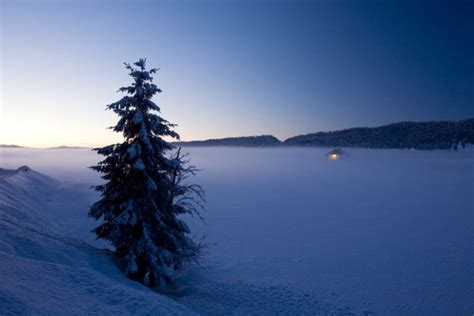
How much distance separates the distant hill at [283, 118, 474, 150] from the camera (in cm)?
10519

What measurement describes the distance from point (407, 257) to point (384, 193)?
3422 cm

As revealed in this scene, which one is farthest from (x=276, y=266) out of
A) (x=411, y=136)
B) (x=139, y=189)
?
(x=411, y=136)

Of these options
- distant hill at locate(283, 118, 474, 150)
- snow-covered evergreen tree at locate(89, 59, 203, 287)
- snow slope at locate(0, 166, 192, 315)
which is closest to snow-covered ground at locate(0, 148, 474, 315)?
snow slope at locate(0, 166, 192, 315)

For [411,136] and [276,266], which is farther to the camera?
[411,136]

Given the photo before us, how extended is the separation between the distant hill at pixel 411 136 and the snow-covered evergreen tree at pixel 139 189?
12319 cm

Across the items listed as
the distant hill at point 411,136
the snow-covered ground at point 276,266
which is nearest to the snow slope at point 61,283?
the snow-covered ground at point 276,266

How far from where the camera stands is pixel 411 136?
12050cm

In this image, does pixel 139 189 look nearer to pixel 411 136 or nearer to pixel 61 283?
pixel 61 283

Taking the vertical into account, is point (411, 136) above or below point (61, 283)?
above

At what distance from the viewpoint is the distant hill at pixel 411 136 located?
345 feet

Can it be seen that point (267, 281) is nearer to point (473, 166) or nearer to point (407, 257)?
point (407, 257)

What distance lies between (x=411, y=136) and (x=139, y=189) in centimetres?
13377

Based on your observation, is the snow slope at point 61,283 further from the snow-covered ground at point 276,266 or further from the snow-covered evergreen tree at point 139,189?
the snow-covered evergreen tree at point 139,189

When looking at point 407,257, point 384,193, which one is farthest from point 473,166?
point 407,257
